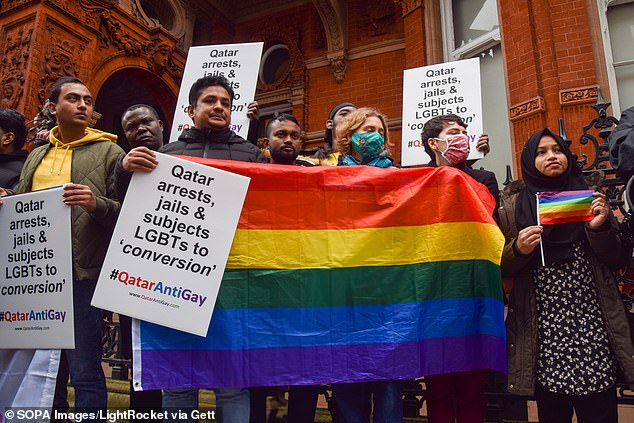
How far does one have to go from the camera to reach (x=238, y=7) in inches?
438

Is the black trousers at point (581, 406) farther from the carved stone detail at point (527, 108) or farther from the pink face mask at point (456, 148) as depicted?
the carved stone detail at point (527, 108)

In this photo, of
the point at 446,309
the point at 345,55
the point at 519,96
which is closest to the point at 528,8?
the point at 519,96

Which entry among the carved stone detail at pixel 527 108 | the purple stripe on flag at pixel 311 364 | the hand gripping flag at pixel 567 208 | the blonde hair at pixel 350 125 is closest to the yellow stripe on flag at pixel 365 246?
the hand gripping flag at pixel 567 208

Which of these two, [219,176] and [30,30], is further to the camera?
[30,30]

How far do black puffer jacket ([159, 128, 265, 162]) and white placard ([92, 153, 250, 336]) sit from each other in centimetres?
37

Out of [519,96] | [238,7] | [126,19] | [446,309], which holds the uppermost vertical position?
[238,7]

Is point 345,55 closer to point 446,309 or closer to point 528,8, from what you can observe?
point 528,8

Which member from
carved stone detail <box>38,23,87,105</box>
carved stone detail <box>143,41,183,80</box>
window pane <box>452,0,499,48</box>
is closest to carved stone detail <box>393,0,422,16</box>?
window pane <box>452,0,499,48</box>

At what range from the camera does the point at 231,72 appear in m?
4.31

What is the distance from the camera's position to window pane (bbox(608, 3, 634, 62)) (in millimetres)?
6328

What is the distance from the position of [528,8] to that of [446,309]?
5634mm

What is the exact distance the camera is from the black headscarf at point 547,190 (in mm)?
2262

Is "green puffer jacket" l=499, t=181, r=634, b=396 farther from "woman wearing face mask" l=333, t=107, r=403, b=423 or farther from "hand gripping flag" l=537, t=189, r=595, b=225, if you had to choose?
"woman wearing face mask" l=333, t=107, r=403, b=423

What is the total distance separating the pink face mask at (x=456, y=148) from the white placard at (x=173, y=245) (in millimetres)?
1194
